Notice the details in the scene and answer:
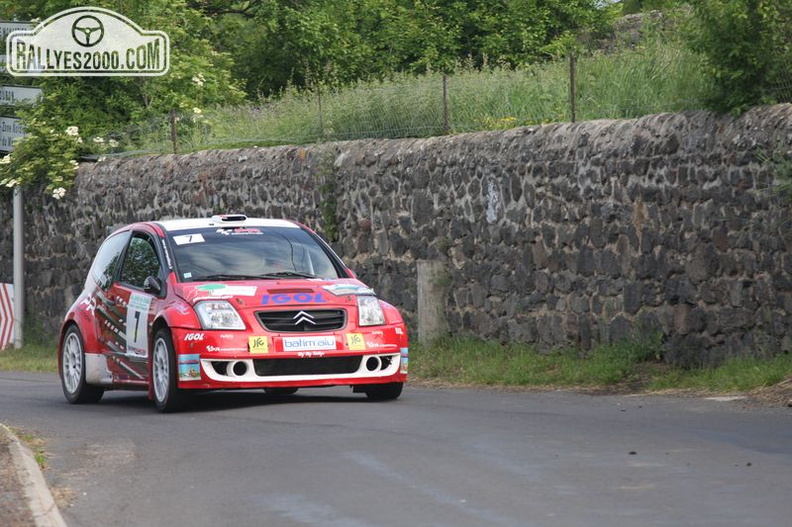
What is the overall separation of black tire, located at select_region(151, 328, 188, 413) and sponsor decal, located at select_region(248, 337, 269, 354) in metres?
0.62

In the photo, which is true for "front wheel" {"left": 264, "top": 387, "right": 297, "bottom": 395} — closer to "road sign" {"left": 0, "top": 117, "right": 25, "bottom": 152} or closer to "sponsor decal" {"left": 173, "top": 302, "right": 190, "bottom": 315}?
"sponsor decal" {"left": 173, "top": 302, "right": 190, "bottom": 315}

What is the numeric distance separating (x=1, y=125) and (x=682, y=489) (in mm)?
25158

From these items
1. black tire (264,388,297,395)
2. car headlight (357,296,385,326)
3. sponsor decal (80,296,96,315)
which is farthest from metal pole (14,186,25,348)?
car headlight (357,296,385,326)

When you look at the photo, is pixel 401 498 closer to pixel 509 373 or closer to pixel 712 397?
pixel 712 397

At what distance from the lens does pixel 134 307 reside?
1352cm

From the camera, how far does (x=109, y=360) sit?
46.1ft

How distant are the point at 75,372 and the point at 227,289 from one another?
2.82 m

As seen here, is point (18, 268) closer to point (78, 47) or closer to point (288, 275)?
point (78, 47)

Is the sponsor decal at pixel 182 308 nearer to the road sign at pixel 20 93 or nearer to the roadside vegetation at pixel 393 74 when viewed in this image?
the roadside vegetation at pixel 393 74

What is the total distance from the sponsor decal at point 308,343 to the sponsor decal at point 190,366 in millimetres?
702

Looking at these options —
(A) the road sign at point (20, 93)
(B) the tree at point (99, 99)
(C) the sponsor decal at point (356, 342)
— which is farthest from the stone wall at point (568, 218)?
(A) the road sign at point (20, 93)

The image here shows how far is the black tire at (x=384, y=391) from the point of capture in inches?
518

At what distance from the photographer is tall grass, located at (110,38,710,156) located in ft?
55.8

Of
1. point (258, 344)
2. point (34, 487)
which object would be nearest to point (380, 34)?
point (258, 344)
